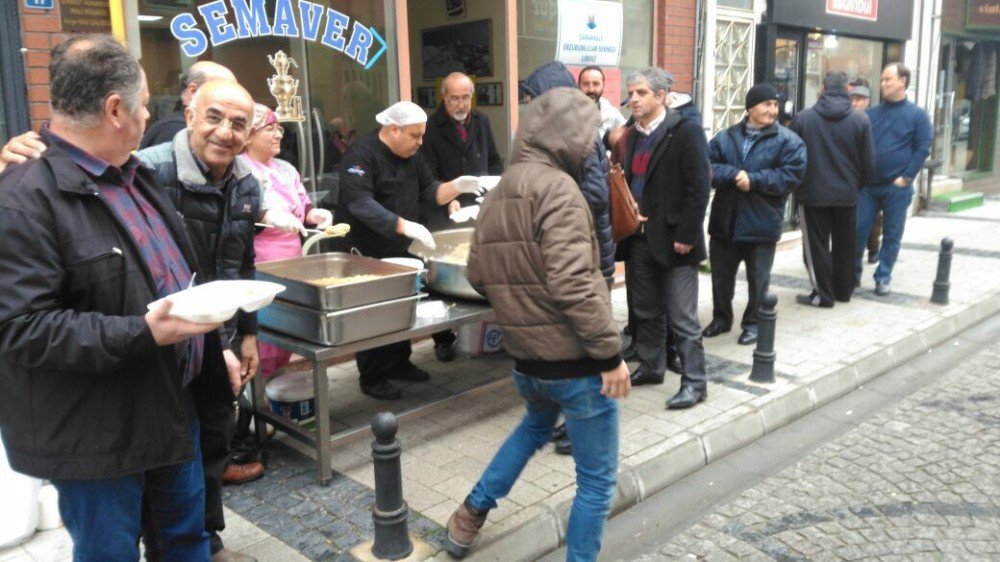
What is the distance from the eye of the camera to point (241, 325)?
3.45 meters

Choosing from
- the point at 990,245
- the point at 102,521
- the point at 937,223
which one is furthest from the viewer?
the point at 937,223

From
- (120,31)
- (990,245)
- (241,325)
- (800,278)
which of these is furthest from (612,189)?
(990,245)

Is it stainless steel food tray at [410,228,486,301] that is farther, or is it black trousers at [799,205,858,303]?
black trousers at [799,205,858,303]

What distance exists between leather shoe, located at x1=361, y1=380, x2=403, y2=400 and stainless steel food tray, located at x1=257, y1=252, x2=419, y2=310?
44.3 inches

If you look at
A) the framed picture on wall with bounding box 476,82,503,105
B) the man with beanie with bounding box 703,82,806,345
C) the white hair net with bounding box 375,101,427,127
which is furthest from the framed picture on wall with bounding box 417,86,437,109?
the white hair net with bounding box 375,101,427,127

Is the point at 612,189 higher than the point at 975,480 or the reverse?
higher

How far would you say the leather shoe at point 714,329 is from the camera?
23.4 ft

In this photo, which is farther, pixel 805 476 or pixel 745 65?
pixel 745 65

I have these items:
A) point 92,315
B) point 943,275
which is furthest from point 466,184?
point 943,275

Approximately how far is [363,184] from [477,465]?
1.81 metres

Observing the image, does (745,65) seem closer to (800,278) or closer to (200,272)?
(800,278)

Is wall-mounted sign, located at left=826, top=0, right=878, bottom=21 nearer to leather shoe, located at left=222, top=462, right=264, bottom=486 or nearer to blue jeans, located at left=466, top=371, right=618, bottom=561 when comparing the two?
blue jeans, located at left=466, top=371, right=618, bottom=561

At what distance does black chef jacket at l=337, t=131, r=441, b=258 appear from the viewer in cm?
504

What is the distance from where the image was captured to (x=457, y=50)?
27.5ft
